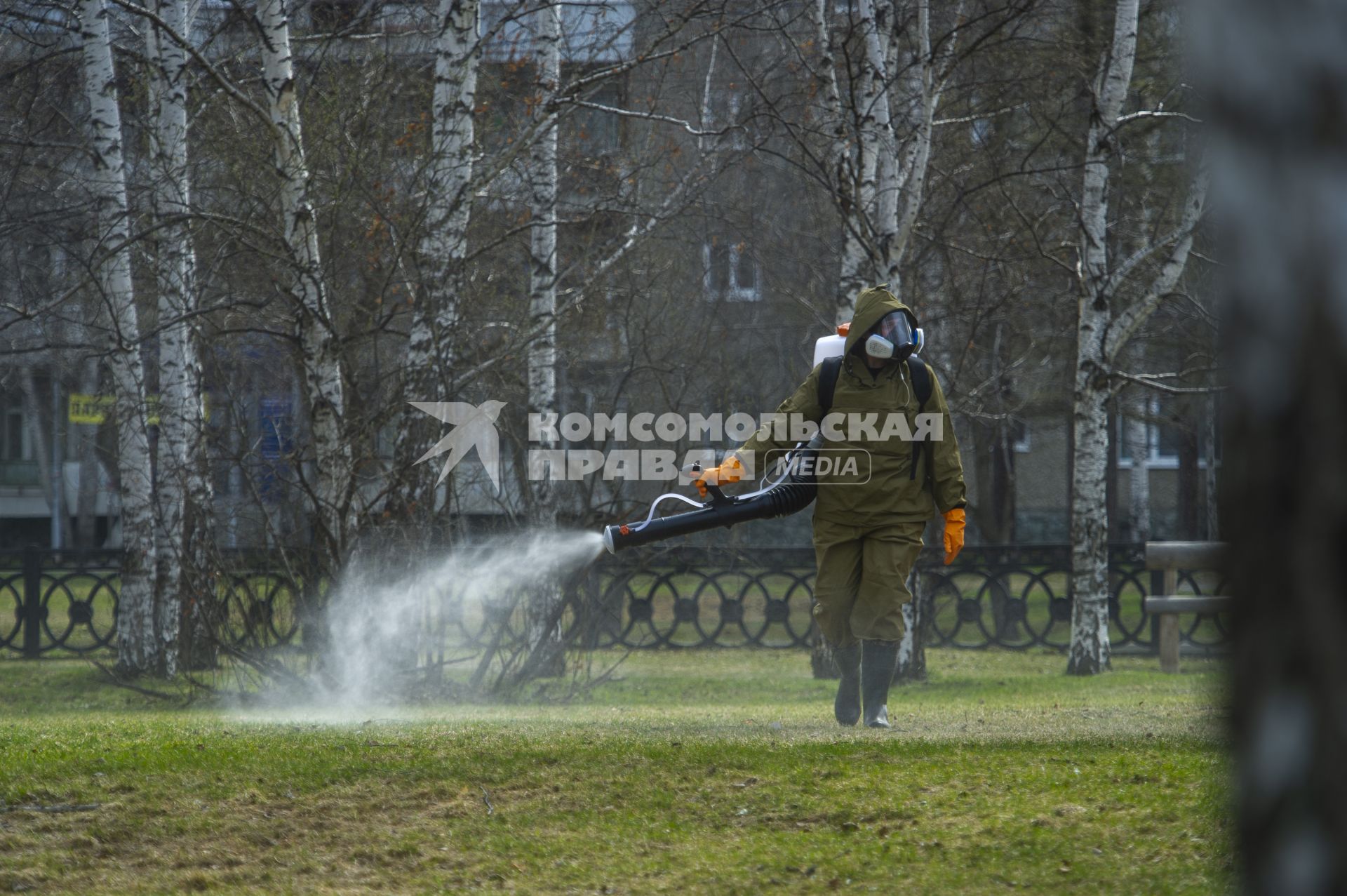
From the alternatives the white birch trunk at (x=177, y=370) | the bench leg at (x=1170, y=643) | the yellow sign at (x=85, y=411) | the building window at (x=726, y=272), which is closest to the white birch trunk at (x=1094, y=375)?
the bench leg at (x=1170, y=643)

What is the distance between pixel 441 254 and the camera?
358 inches

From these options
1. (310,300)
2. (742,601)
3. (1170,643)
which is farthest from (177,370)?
(1170,643)

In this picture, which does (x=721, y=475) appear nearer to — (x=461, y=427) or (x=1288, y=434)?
(x=461, y=427)

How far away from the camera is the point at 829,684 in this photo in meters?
12.5

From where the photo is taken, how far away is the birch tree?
481 inches

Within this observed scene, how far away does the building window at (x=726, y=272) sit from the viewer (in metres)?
19.1

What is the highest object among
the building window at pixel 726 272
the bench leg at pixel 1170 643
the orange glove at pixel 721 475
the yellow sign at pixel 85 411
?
the building window at pixel 726 272

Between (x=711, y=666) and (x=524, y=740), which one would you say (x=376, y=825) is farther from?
(x=711, y=666)

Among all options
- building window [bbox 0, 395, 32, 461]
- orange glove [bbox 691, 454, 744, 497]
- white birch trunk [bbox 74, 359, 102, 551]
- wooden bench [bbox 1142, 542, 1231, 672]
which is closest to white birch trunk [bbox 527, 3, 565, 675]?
orange glove [bbox 691, 454, 744, 497]

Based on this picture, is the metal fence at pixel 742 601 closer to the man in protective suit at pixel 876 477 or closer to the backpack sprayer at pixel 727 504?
the man in protective suit at pixel 876 477

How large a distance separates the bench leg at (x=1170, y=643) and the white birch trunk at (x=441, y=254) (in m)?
8.07

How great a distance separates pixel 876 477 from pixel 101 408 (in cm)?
1136

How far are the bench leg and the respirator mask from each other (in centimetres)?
826

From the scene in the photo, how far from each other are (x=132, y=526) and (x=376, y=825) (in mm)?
9285
